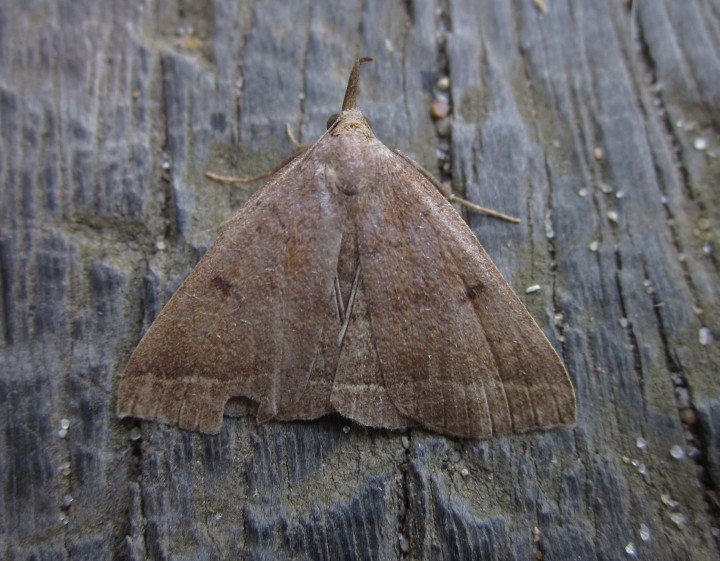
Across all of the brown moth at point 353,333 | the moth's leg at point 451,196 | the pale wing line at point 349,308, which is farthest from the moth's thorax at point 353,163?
the pale wing line at point 349,308

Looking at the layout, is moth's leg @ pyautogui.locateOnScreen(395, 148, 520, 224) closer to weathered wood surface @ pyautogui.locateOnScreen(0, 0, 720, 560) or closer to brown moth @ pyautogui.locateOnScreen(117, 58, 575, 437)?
weathered wood surface @ pyautogui.locateOnScreen(0, 0, 720, 560)

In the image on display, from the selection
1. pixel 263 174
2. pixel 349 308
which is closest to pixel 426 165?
pixel 263 174

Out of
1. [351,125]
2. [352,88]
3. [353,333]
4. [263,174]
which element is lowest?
[353,333]

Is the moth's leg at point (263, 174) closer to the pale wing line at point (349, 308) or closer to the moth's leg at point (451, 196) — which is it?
the moth's leg at point (451, 196)

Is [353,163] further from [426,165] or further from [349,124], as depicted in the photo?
[426,165]

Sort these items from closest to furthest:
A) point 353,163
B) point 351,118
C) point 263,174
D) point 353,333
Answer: point 353,333 → point 353,163 → point 351,118 → point 263,174

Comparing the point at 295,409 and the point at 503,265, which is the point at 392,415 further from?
the point at 503,265

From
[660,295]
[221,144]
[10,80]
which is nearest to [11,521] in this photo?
[221,144]
